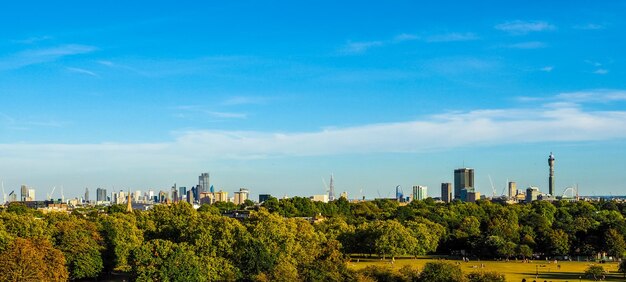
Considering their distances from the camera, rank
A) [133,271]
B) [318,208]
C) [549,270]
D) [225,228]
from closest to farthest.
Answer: [133,271]
[225,228]
[549,270]
[318,208]

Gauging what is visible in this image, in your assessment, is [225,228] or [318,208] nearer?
[225,228]

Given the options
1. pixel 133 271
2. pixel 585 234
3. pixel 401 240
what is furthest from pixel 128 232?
pixel 585 234

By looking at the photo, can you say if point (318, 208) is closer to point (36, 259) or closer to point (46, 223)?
point (46, 223)

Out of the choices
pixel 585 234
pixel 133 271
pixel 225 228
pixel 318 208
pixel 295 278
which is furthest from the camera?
pixel 318 208

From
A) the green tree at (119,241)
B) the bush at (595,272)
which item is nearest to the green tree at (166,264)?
the green tree at (119,241)

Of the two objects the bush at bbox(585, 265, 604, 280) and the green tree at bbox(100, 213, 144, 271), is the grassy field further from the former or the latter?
the green tree at bbox(100, 213, 144, 271)

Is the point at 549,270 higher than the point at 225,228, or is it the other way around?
the point at 225,228

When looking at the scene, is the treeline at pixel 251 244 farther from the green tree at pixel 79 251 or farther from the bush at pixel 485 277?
the bush at pixel 485 277
